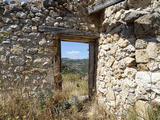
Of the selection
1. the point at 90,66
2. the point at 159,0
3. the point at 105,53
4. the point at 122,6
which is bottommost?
the point at 90,66

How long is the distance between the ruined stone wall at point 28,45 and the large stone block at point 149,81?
6.60 feet

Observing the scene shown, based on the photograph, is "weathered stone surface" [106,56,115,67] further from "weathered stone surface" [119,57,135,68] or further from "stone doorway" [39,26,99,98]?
"stone doorway" [39,26,99,98]

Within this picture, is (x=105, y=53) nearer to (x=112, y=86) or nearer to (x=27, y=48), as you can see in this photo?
(x=112, y=86)

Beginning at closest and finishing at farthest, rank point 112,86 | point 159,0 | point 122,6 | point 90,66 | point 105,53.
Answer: point 159,0
point 122,6
point 112,86
point 105,53
point 90,66

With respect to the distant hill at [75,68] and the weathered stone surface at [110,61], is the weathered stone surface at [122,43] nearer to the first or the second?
the weathered stone surface at [110,61]

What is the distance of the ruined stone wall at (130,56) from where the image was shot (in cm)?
172

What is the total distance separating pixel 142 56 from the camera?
→ 6.12ft

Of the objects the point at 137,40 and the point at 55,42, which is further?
the point at 55,42

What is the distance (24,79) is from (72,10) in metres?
2.24

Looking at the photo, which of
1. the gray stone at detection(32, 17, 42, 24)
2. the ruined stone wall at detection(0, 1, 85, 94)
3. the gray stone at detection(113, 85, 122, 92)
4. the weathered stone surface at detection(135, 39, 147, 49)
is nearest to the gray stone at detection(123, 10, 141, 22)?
the weathered stone surface at detection(135, 39, 147, 49)

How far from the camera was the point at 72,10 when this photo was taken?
3320 mm

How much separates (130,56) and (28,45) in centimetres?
245

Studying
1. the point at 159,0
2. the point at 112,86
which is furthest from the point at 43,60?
the point at 159,0

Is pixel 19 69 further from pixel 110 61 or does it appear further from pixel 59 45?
pixel 110 61
